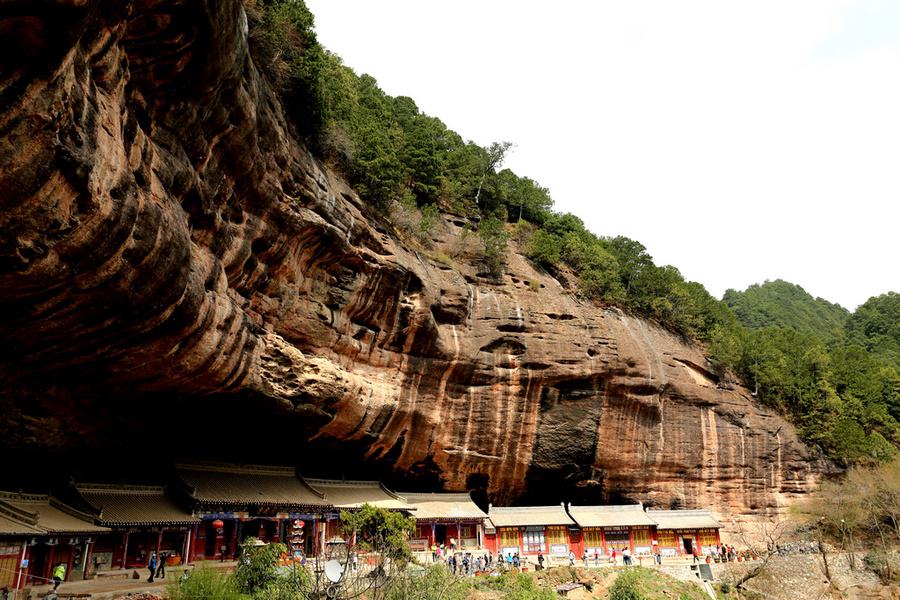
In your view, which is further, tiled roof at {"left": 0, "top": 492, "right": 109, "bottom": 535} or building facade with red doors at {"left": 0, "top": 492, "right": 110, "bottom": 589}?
tiled roof at {"left": 0, "top": 492, "right": 109, "bottom": 535}

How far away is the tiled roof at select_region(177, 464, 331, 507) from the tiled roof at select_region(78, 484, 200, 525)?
30.7 inches

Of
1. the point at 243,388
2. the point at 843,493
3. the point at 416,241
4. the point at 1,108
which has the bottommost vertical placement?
the point at 843,493

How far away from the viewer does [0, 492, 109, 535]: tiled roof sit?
48.8 feet

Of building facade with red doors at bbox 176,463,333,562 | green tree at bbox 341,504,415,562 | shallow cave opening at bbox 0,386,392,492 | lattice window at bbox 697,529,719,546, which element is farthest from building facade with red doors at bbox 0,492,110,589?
lattice window at bbox 697,529,719,546

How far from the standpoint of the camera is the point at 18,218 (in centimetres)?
962

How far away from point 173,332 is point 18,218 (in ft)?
15.9

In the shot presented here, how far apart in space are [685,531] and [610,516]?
4788 mm

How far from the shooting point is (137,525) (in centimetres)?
1823

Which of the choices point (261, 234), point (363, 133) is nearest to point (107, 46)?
point (261, 234)

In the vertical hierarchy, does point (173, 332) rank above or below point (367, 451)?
above

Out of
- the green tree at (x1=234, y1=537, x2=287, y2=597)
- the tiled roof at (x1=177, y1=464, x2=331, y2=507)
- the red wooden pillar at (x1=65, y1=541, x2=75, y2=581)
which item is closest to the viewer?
the green tree at (x1=234, y1=537, x2=287, y2=597)

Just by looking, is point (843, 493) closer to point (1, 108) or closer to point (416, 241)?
point (416, 241)

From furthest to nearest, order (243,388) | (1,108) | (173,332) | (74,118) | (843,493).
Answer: (843,493) < (243,388) < (173,332) < (74,118) < (1,108)

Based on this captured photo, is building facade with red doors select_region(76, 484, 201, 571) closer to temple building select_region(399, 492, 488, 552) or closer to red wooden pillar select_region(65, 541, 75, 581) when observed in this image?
red wooden pillar select_region(65, 541, 75, 581)
